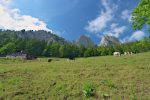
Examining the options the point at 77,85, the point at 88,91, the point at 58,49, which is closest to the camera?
the point at 88,91

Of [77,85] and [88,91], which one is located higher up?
[77,85]

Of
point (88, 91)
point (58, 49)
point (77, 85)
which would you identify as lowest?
point (88, 91)

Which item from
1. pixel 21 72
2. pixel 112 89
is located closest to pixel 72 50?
pixel 21 72

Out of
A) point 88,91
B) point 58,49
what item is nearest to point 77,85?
point 88,91

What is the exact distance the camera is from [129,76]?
32.0m

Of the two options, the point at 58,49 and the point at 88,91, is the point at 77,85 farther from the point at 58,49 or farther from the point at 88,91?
the point at 58,49

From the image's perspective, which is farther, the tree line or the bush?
the tree line

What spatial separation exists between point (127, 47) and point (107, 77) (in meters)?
145

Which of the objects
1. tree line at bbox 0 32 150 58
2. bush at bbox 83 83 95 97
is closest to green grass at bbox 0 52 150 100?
bush at bbox 83 83 95 97

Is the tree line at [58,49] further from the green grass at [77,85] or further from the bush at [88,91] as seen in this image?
the bush at [88,91]

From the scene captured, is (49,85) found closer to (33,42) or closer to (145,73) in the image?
(145,73)

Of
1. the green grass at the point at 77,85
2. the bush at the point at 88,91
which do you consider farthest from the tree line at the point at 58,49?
the bush at the point at 88,91

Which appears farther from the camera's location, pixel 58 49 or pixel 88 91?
pixel 58 49

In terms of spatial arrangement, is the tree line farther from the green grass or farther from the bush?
the bush
